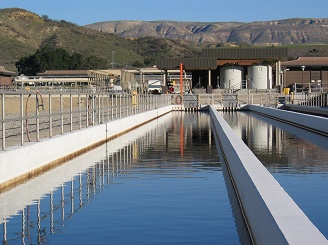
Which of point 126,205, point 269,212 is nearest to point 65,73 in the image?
point 126,205

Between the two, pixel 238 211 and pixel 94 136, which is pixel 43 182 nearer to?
pixel 238 211

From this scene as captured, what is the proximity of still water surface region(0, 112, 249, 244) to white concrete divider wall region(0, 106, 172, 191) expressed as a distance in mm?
342

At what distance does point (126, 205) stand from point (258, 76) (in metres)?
93.4

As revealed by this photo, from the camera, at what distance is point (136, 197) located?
16094 mm

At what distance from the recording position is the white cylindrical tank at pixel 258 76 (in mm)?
106812

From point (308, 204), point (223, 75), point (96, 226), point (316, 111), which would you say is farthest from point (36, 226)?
point (223, 75)

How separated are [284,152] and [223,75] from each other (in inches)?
3226

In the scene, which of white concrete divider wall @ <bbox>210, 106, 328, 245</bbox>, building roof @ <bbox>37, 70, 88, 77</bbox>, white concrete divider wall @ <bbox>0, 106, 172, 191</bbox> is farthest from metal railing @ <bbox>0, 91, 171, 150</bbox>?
building roof @ <bbox>37, 70, 88, 77</bbox>

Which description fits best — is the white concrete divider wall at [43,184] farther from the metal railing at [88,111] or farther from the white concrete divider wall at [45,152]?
the metal railing at [88,111]

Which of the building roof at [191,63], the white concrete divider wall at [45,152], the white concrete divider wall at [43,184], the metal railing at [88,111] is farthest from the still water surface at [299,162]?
the building roof at [191,63]

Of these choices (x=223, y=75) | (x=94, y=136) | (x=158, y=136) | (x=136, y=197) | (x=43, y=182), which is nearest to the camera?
(x=136, y=197)

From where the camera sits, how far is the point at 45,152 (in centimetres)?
2162

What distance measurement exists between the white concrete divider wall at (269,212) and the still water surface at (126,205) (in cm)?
51

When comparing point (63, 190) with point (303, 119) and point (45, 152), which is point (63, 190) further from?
point (303, 119)
